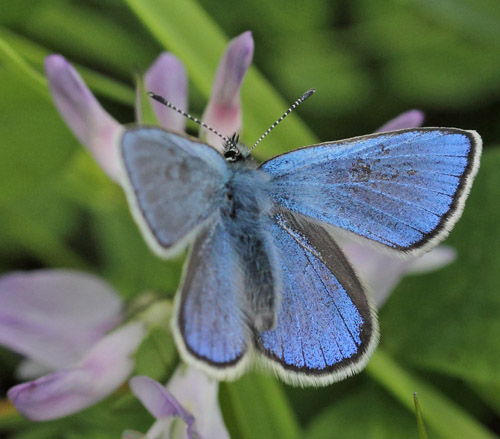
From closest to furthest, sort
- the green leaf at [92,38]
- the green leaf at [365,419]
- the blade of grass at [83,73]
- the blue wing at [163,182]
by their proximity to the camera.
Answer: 1. the blue wing at [163,182]
2. the green leaf at [365,419]
3. the blade of grass at [83,73]
4. the green leaf at [92,38]

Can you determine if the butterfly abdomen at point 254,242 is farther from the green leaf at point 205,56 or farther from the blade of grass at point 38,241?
the blade of grass at point 38,241

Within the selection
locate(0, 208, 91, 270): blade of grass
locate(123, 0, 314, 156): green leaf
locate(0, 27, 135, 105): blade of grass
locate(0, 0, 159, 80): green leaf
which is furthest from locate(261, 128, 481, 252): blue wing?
locate(0, 0, 159, 80): green leaf

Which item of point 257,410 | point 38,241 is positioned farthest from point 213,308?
point 38,241

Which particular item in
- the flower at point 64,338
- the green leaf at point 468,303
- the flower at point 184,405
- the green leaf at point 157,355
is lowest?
the flower at point 64,338

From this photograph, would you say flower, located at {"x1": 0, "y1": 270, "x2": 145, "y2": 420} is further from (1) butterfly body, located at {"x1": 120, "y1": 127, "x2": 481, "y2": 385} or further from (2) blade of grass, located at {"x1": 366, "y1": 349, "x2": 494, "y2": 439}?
(2) blade of grass, located at {"x1": 366, "y1": 349, "x2": 494, "y2": 439}

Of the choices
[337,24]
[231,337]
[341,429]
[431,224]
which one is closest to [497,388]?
[341,429]

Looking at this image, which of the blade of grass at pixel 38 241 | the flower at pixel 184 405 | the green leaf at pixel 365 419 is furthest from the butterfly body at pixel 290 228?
the blade of grass at pixel 38 241

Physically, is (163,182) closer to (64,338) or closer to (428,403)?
(64,338)
